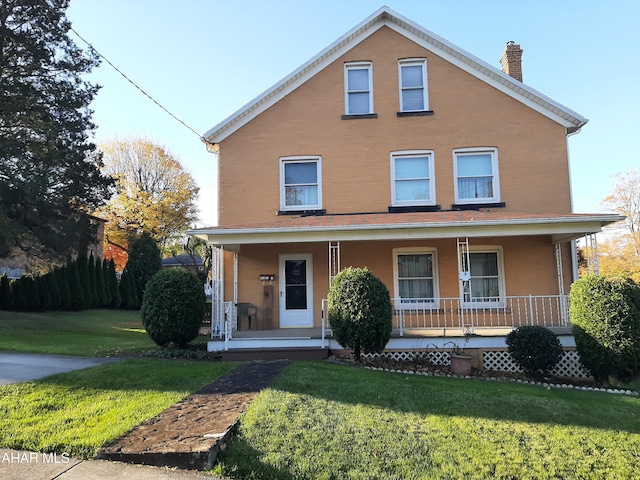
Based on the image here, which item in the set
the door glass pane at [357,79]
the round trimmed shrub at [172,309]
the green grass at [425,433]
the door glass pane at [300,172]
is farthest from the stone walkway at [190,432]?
the door glass pane at [357,79]

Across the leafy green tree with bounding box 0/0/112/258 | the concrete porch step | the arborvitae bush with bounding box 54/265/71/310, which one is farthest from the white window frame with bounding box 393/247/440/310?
the arborvitae bush with bounding box 54/265/71/310

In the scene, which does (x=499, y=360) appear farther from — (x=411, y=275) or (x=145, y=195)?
(x=145, y=195)

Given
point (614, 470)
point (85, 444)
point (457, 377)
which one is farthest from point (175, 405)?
point (457, 377)

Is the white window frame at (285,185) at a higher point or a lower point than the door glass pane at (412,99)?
lower

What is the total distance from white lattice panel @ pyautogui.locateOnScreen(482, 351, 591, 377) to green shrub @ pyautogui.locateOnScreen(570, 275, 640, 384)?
151 cm

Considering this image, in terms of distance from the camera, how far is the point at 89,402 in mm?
5918

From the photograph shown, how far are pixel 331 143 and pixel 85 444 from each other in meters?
10.6

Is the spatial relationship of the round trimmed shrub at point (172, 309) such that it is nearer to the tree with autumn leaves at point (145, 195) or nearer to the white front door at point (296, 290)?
the white front door at point (296, 290)

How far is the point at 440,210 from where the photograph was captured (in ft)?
42.2

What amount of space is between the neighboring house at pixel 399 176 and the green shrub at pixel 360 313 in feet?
8.68

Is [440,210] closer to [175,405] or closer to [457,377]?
[457,377]

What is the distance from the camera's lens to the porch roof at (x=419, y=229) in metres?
10.4

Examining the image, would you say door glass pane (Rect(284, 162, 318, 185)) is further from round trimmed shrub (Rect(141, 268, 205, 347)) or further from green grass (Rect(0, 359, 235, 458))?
green grass (Rect(0, 359, 235, 458))

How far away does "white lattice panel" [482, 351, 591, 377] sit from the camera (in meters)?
10.2
